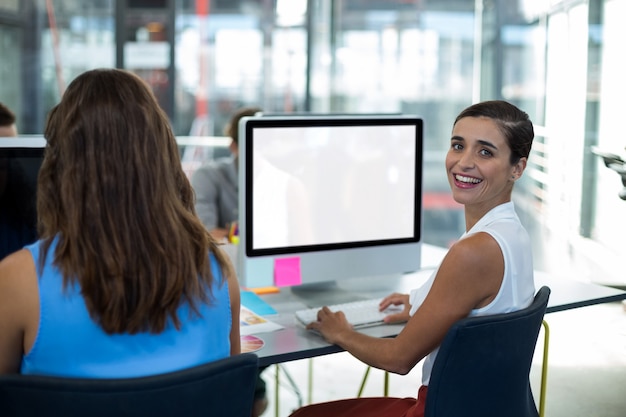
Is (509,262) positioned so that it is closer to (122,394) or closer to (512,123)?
(512,123)

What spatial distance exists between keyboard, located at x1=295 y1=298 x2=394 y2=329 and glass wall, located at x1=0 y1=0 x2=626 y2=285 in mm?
2851

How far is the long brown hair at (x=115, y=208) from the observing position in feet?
3.91

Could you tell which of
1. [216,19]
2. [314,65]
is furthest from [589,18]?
[216,19]

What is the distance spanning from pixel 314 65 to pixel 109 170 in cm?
468

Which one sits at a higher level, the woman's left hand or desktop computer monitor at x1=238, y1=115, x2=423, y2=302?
desktop computer monitor at x1=238, y1=115, x2=423, y2=302

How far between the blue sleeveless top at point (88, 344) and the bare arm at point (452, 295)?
508 mm

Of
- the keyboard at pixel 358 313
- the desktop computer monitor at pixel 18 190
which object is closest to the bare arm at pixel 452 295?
the keyboard at pixel 358 313

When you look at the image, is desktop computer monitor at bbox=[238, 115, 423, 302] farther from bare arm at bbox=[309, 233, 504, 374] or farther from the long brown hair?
the long brown hair

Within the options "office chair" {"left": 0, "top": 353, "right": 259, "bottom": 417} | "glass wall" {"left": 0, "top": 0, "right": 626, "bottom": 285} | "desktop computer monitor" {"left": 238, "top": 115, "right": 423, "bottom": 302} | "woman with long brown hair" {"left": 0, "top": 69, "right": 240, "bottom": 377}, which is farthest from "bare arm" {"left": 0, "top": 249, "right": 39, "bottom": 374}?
"glass wall" {"left": 0, "top": 0, "right": 626, "bottom": 285}

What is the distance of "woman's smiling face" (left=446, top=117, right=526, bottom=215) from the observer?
5.72ft

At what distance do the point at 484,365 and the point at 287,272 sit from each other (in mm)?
773

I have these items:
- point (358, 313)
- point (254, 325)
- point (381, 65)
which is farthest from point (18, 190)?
point (381, 65)

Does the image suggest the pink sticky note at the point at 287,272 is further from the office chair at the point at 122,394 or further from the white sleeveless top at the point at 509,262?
the office chair at the point at 122,394

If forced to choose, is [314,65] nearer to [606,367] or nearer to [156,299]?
[606,367]
